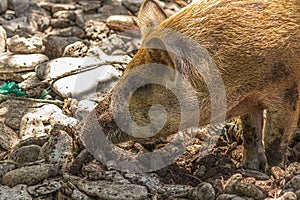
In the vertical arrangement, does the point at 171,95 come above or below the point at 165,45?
below

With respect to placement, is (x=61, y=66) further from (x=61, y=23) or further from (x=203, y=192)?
(x=203, y=192)

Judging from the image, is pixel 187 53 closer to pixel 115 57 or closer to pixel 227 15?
pixel 227 15

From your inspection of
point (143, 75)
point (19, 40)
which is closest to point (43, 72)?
point (19, 40)

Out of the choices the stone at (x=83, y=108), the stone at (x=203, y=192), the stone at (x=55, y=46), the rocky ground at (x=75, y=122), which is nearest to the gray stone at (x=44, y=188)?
the rocky ground at (x=75, y=122)

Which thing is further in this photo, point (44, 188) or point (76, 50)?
point (76, 50)

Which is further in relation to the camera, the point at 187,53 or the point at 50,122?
the point at 50,122

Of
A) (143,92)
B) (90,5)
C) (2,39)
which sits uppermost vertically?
(143,92)

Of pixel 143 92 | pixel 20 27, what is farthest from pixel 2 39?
pixel 143 92
